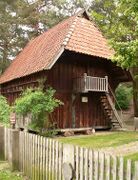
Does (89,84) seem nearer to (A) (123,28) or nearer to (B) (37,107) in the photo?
(B) (37,107)

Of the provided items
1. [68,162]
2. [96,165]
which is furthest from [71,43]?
[96,165]

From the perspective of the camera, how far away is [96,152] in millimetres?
5453

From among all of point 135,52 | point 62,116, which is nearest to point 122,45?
point 135,52

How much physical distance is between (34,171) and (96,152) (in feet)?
10.4

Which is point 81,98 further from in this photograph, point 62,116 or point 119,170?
point 119,170

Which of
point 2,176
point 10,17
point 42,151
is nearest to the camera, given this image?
point 42,151

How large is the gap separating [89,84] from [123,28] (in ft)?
19.6

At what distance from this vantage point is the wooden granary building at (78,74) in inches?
768

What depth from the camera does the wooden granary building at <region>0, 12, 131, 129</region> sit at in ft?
64.0

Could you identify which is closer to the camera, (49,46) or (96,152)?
(96,152)

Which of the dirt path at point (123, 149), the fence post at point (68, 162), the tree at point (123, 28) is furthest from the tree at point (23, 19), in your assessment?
the fence post at point (68, 162)

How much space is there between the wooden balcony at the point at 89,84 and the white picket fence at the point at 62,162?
976 centimetres

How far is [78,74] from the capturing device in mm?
21000

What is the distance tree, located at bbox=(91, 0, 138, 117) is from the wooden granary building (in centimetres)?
166
